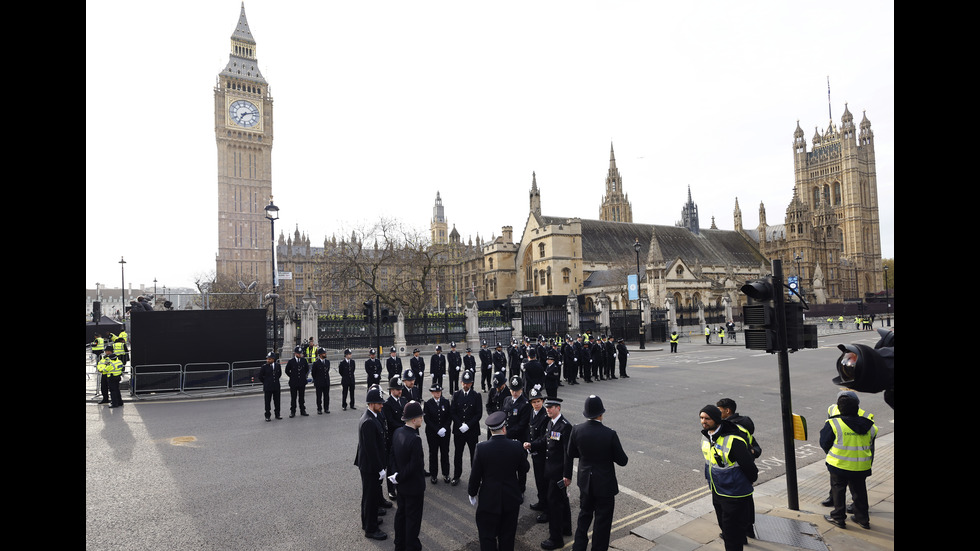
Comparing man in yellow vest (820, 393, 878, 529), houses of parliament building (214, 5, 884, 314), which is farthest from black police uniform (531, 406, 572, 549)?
houses of parliament building (214, 5, 884, 314)

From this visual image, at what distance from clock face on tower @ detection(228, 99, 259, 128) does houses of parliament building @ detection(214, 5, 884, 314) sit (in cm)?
18

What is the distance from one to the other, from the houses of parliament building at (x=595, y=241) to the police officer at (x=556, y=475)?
47.6 m

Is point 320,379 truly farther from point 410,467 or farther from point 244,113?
point 244,113

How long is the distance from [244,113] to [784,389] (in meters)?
105

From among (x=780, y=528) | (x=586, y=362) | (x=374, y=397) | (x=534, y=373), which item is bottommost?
(x=780, y=528)

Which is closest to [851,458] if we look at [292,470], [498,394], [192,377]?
[498,394]

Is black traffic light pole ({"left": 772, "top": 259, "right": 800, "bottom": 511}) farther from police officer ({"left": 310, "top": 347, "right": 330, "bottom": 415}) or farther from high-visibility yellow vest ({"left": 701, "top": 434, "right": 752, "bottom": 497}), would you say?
police officer ({"left": 310, "top": 347, "right": 330, "bottom": 415})

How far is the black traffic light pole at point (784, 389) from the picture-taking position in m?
6.03

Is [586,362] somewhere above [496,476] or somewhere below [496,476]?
below

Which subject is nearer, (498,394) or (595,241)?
(498,394)

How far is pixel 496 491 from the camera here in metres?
4.94

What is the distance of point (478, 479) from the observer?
5074 millimetres
